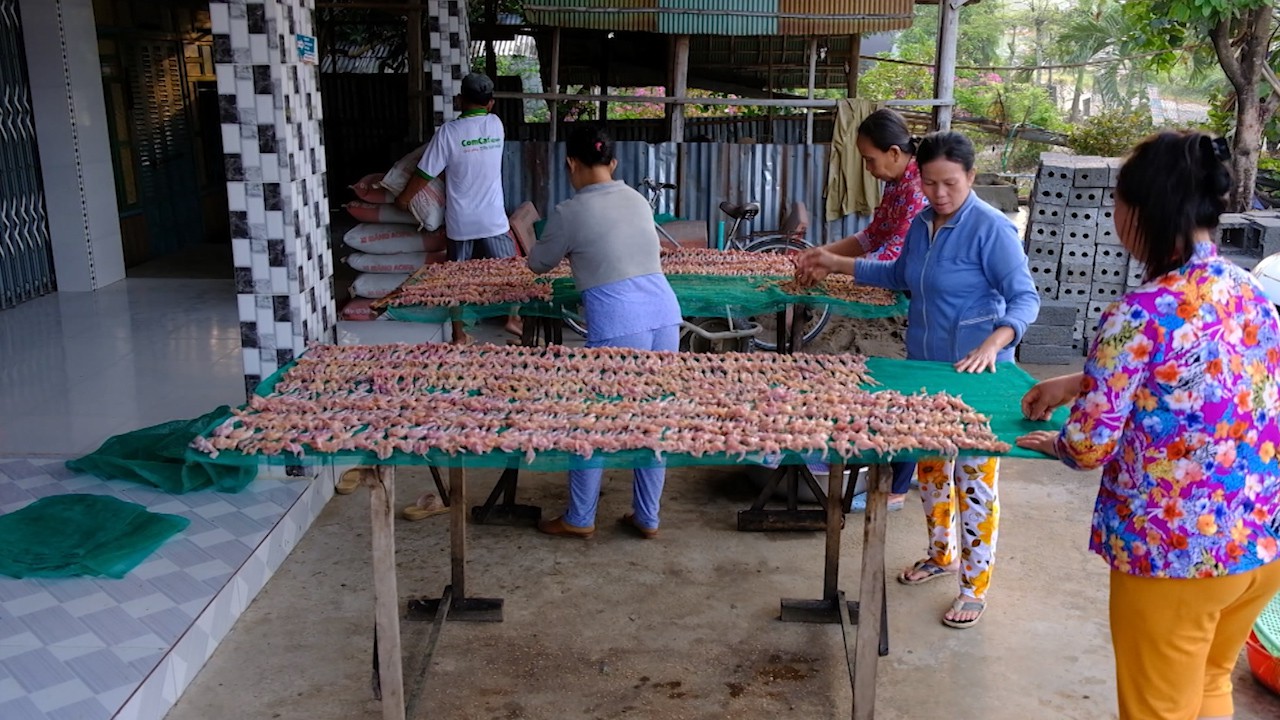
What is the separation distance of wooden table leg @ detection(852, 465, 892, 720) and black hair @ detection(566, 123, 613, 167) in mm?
1670

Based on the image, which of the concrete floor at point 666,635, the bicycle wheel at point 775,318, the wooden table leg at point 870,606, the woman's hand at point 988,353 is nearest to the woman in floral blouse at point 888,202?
the concrete floor at point 666,635

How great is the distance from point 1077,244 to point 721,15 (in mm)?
3110

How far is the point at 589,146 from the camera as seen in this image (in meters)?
3.95

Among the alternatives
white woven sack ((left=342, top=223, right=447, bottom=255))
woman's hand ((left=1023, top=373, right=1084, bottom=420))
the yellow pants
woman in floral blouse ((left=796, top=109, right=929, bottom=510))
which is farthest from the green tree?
the yellow pants

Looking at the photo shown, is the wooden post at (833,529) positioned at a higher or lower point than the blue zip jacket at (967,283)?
lower

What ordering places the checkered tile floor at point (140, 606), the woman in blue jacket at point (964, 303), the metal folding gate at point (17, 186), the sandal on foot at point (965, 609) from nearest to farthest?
the checkered tile floor at point (140, 606) < the woman in blue jacket at point (964, 303) < the sandal on foot at point (965, 609) < the metal folding gate at point (17, 186)

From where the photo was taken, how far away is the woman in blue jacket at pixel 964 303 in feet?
11.5

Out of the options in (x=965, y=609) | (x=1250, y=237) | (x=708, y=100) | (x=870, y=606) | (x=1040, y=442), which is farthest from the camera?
(x=1250, y=237)

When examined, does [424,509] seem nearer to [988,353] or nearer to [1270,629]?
[988,353]

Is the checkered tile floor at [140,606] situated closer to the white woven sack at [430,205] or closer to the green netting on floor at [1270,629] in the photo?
the white woven sack at [430,205]

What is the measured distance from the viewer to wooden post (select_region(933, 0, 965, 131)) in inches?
318

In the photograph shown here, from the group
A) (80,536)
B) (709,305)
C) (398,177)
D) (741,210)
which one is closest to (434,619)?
(80,536)

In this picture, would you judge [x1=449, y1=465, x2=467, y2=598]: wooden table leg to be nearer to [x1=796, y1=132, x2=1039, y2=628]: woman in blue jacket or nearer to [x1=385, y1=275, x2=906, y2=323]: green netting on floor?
[x1=385, y1=275, x2=906, y2=323]: green netting on floor

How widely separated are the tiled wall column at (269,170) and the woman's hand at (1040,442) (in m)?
2.94
